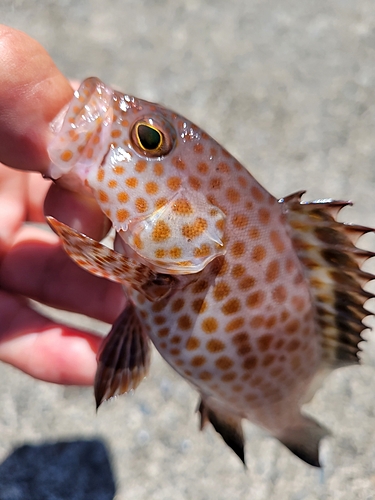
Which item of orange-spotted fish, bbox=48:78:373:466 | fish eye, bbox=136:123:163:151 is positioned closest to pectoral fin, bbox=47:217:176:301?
orange-spotted fish, bbox=48:78:373:466

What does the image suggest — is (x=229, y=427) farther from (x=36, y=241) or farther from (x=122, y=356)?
(x=36, y=241)

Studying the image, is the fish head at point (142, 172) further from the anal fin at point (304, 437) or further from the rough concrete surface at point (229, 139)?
the rough concrete surface at point (229, 139)

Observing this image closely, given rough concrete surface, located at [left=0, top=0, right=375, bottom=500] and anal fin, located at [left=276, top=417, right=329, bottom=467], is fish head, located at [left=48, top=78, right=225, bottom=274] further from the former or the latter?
rough concrete surface, located at [left=0, top=0, right=375, bottom=500]

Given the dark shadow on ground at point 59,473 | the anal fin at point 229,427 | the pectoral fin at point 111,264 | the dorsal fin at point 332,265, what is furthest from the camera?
the dark shadow on ground at point 59,473

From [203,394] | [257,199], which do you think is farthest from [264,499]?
[257,199]

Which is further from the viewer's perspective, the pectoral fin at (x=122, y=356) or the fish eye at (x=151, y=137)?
the pectoral fin at (x=122, y=356)

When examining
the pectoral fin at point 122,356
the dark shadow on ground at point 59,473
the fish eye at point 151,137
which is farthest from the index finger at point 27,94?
the dark shadow on ground at point 59,473

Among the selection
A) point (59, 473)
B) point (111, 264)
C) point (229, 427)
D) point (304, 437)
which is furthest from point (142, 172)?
point (59, 473)

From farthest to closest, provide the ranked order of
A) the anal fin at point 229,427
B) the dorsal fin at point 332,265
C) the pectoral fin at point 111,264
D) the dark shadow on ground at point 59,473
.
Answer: the dark shadow on ground at point 59,473, the anal fin at point 229,427, the dorsal fin at point 332,265, the pectoral fin at point 111,264

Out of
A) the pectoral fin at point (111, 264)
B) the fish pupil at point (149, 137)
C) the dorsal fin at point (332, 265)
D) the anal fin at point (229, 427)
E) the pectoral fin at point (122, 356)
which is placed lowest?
the anal fin at point (229, 427)
